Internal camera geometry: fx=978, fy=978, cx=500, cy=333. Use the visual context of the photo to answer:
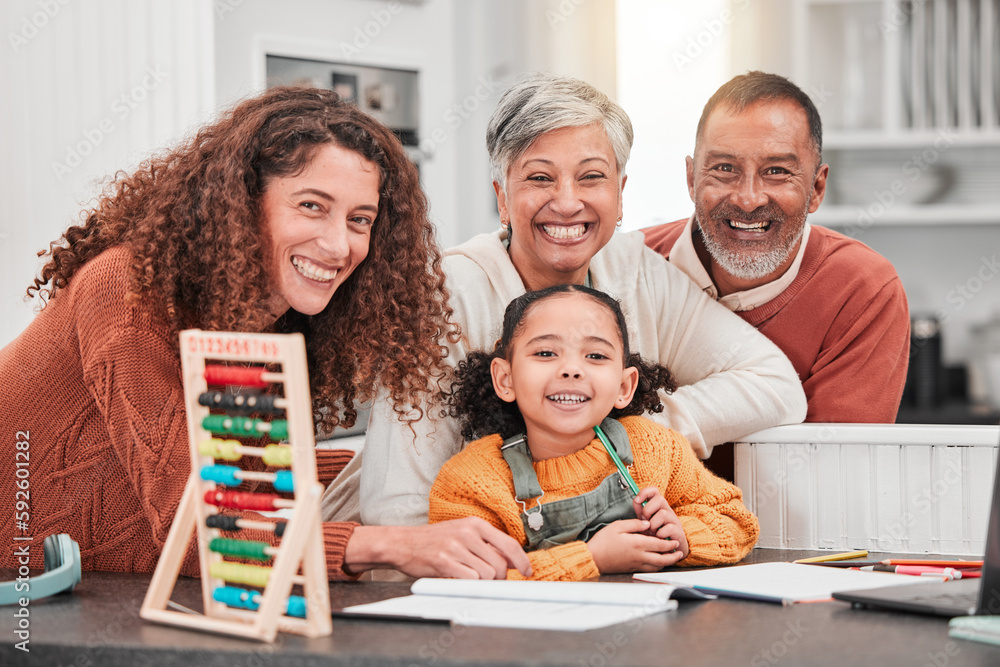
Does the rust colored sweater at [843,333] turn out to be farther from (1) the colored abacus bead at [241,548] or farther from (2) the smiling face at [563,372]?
(1) the colored abacus bead at [241,548]

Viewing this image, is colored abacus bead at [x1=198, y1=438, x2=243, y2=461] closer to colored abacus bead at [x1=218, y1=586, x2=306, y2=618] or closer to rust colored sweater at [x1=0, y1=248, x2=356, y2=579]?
colored abacus bead at [x1=218, y1=586, x2=306, y2=618]

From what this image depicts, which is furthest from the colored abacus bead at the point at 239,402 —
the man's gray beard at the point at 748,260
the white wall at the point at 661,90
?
the white wall at the point at 661,90

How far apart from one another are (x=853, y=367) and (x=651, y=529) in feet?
2.31

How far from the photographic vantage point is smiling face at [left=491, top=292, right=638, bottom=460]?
138 centimetres

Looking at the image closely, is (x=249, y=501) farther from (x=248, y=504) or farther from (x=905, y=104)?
(x=905, y=104)

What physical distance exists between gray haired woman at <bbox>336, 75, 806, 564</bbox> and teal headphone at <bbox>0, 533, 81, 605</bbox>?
0.47m

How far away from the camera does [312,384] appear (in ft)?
5.13

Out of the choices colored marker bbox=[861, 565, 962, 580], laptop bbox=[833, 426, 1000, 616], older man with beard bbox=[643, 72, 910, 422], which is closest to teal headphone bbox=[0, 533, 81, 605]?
laptop bbox=[833, 426, 1000, 616]

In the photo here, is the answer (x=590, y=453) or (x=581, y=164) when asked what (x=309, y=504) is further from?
(x=581, y=164)

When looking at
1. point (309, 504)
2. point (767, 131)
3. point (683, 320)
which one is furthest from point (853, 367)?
point (309, 504)

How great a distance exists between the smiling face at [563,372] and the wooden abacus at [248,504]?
45cm

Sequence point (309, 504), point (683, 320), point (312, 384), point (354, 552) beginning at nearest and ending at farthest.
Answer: point (309, 504) < point (354, 552) < point (312, 384) < point (683, 320)

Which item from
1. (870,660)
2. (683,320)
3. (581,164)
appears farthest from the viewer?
(683,320)

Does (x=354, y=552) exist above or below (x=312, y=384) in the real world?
below
